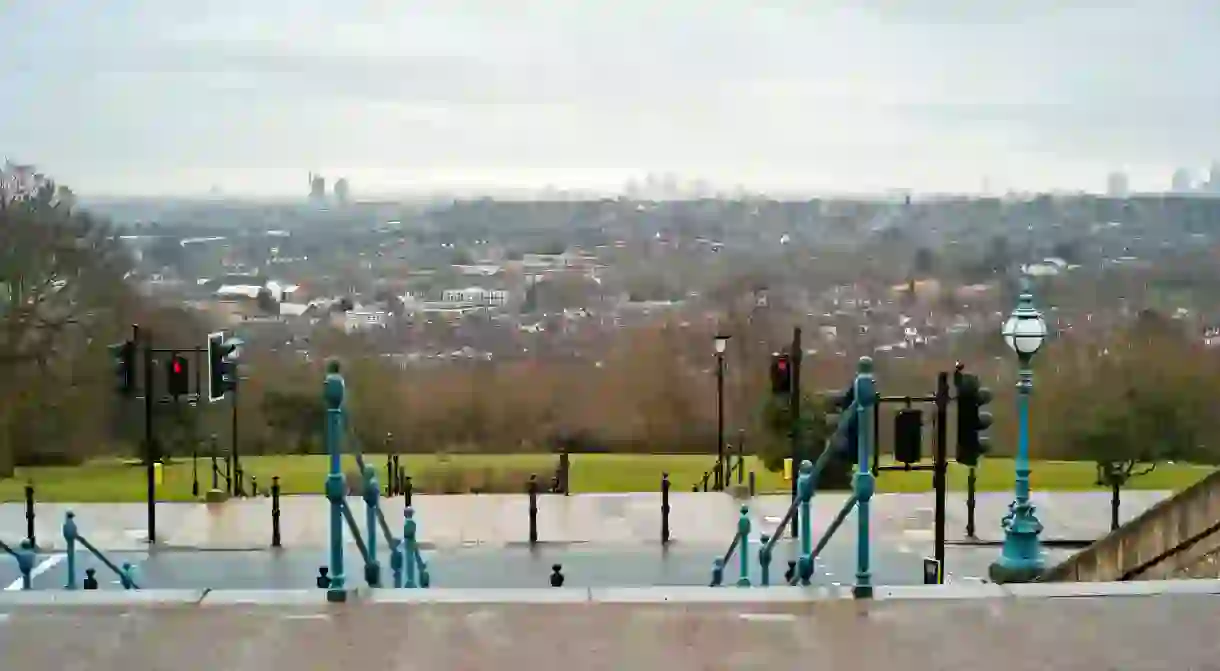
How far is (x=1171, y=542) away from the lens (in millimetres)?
8828

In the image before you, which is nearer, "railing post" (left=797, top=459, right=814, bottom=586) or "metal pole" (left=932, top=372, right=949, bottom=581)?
"railing post" (left=797, top=459, right=814, bottom=586)

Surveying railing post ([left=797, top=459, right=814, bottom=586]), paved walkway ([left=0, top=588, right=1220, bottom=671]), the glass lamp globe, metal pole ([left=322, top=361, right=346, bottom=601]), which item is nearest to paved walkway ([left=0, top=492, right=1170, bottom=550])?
the glass lamp globe

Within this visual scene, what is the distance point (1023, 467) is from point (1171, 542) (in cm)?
354

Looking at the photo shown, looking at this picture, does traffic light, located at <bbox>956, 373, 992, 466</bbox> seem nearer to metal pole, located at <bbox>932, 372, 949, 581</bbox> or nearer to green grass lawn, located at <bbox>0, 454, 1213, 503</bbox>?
metal pole, located at <bbox>932, 372, 949, 581</bbox>

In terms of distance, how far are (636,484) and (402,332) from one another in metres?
10.8

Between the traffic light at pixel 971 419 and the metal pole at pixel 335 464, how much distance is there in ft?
21.0

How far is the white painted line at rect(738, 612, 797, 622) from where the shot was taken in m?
5.86

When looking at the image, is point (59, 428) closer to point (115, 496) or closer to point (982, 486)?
point (115, 496)

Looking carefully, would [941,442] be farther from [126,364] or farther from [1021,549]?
[126,364]

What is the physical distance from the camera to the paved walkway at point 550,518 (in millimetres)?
17250

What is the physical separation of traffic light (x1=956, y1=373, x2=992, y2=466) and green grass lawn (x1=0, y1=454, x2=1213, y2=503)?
11351mm

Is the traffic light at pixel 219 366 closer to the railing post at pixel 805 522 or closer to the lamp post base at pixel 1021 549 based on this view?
the lamp post base at pixel 1021 549

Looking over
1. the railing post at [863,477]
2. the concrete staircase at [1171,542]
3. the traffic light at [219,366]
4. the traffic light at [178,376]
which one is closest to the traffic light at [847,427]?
the railing post at [863,477]

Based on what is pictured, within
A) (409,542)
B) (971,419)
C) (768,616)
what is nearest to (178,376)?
(409,542)
